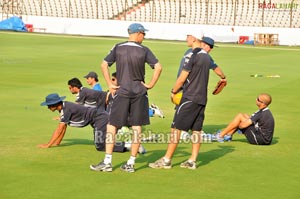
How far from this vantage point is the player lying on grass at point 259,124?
13320 mm

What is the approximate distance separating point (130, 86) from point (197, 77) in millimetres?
1045

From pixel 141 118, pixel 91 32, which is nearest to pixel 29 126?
pixel 141 118

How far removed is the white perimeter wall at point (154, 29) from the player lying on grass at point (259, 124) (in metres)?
30.7

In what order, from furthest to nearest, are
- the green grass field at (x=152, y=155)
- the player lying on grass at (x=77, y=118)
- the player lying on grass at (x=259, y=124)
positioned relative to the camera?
1. the player lying on grass at (x=259, y=124)
2. the player lying on grass at (x=77, y=118)
3. the green grass field at (x=152, y=155)

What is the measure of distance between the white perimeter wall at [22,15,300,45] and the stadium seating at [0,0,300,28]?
9.55 feet

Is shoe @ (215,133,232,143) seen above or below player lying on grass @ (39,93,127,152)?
below

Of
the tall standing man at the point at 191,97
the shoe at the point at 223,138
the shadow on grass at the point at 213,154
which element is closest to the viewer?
the tall standing man at the point at 191,97

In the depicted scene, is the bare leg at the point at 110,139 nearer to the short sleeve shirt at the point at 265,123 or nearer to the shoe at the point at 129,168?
the shoe at the point at 129,168

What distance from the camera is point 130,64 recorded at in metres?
10.8

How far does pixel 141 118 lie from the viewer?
10.9 metres

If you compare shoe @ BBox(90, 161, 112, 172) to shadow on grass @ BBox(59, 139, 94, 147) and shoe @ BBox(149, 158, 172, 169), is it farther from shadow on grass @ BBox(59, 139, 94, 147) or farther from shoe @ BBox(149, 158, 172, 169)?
shadow on grass @ BBox(59, 139, 94, 147)

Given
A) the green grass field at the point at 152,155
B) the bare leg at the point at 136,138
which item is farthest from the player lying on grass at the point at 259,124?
the bare leg at the point at 136,138

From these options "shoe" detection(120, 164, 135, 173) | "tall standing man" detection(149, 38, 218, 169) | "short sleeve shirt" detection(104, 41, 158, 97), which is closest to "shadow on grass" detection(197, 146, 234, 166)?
"tall standing man" detection(149, 38, 218, 169)

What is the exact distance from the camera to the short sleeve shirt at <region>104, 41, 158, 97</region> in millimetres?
10742
